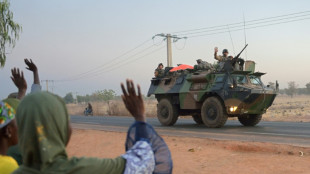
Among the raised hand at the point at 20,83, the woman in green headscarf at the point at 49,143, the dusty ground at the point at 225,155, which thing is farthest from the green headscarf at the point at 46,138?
the dusty ground at the point at 225,155

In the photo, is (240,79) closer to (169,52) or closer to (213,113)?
(213,113)

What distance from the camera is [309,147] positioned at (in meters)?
8.02

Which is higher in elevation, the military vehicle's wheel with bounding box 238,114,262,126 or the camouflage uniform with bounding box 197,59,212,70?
the camouflage uniform with bounding box 197,59,212,70

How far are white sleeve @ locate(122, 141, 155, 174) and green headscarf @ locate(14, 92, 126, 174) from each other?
137mm

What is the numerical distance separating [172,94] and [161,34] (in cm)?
2071

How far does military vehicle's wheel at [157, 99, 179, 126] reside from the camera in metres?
15.3

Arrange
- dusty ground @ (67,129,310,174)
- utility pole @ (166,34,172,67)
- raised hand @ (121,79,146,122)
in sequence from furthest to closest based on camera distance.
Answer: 1. utility pole @ (166,34,172,67)
2. dusty ground @ (67,129,310,174)
3. raised hand @ (121,79,146,122)

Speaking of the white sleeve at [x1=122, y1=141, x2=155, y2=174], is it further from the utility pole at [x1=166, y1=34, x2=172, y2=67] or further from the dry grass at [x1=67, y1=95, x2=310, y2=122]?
the utility pole at [x1=166, y1=34, x2=172, y2=67]

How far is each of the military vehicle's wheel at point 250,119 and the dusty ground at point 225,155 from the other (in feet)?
16.4

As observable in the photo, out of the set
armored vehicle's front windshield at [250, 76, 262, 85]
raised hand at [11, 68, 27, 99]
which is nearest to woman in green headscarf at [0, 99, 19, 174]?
raised hand at [11, 68, 27, 99]

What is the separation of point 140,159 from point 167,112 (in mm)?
13794

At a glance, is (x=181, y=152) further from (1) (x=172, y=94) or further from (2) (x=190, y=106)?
(1) (x=172, y=94)

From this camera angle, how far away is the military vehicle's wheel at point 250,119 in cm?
1430

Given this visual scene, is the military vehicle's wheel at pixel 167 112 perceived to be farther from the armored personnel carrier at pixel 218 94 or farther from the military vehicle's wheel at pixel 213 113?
the military vehicle's wheel at pixel 213 113
